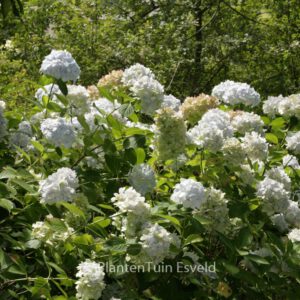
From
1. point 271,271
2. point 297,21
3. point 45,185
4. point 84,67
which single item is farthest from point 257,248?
point 297,21

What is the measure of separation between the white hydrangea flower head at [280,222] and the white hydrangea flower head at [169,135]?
62cm

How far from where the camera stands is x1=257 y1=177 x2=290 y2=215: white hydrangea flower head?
280 cm

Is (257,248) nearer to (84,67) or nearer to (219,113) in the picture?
(219,113)

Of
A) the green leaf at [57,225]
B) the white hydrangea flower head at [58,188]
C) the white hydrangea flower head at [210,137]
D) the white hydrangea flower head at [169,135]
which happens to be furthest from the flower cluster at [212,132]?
the green leaf at [57,225]

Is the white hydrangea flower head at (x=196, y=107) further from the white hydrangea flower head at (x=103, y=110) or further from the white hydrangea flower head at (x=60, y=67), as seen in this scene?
the white hydrangea flower head at (x=60, y=67)

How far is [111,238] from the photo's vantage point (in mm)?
2416

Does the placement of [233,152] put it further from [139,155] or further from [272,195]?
[139,155]

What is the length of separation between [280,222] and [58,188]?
1165 millimetres

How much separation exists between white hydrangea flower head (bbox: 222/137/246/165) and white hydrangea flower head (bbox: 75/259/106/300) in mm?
845

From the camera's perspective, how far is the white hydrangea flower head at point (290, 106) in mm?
3447

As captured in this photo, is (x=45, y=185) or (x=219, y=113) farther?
(x=219, y=113)

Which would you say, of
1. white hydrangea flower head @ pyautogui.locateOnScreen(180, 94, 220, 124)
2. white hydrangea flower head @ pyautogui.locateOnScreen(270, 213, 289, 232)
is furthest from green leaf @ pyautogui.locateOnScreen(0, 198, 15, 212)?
white hydrangea flower head @ pyautogui.locateOnScreen(270, 213, 289, 232)

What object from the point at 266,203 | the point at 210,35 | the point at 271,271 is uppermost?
the point at 266,203

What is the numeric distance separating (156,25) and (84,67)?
1.16 metres
